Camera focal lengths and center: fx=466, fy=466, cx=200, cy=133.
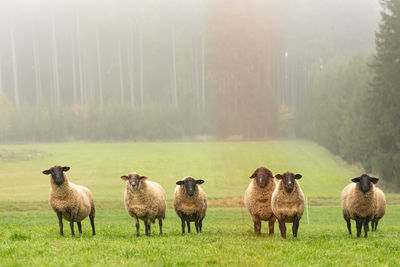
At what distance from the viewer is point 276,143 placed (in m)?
45.8

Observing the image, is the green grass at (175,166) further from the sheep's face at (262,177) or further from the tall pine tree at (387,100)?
the sheep's face at (262,177)

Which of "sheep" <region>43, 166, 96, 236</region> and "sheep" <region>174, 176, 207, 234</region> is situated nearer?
"sheep" <region>43, 166, 96, 236</region>

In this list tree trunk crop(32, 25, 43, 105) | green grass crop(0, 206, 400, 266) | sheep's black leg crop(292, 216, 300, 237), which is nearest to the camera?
green grass crop(0, 206, 400, 266)

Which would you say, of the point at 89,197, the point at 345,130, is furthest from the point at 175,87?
the point at 89,197

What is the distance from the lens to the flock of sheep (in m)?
14.4

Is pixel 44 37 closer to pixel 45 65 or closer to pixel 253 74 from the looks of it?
pixel 45 65

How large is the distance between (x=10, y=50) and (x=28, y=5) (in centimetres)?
1256

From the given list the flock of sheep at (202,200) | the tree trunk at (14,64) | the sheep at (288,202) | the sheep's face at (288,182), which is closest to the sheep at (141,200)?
the flock of sheep at (202,200)

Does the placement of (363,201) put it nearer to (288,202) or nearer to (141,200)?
(288,202)

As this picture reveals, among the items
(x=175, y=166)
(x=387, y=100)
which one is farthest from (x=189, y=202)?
(x=175, y=166)

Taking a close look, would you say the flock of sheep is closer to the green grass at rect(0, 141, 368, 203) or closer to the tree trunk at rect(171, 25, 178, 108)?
the green grass at rect(0, 141, 368, 203)

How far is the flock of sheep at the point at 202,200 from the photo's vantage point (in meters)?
14.4

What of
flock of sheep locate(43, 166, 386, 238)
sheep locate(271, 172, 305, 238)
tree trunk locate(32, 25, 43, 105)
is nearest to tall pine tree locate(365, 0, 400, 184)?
flock of sheep locate(43, 166, 386, 238)

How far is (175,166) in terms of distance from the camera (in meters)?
63.9
